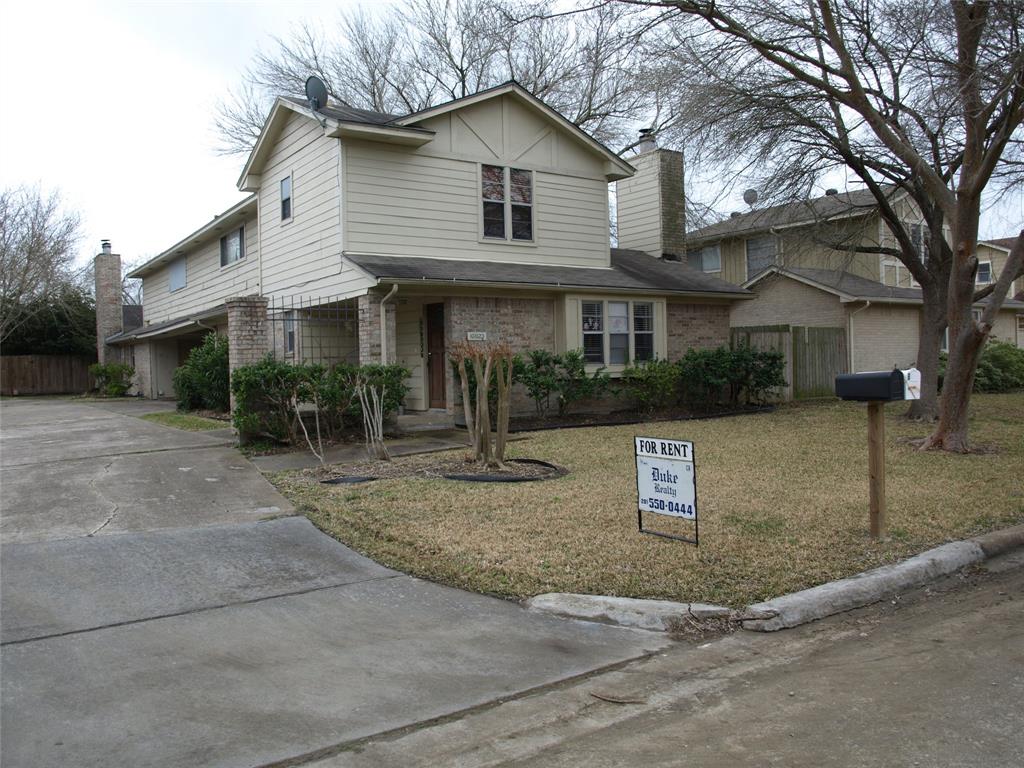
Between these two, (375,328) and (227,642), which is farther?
(375,328)

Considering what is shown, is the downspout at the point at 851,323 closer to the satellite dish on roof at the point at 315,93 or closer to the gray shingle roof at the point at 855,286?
the gray shingle roof at the point at 855,286

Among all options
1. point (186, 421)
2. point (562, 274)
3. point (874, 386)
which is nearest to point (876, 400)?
point (874, 386)

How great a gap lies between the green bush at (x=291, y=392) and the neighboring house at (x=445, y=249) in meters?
0.98

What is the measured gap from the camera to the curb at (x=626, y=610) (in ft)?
17.1

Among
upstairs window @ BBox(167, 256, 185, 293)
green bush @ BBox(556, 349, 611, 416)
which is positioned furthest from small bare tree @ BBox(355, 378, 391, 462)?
upstairs window @ BBox(167, 256, 185, 293)

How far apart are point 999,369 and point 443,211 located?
17.7m

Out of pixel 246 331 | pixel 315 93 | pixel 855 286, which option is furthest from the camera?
pixel 855 286

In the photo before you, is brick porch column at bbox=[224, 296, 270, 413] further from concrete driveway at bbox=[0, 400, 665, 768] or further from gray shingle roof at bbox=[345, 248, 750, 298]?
concrete driveway at bbox=[0, 400, 665, 768]

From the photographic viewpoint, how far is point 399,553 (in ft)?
21.7

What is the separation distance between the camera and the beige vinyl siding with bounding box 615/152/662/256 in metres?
21.0

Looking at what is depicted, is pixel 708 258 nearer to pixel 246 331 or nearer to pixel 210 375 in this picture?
pixel 210 375

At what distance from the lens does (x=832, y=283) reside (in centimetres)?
2309

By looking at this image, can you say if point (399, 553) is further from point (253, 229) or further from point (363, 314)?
point (253, 229)

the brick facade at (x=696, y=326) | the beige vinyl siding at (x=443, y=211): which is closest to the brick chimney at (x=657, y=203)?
the brick facade at (x=696, y=326)
